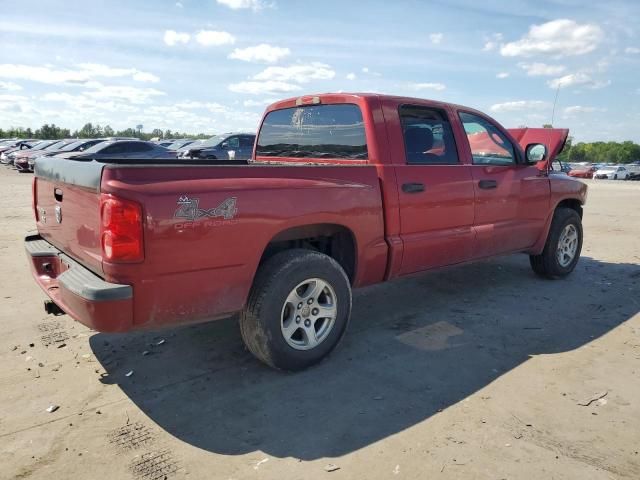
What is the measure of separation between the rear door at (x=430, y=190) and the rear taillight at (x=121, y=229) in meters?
2.07

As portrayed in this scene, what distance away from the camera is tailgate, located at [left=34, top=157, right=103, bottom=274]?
283 cm

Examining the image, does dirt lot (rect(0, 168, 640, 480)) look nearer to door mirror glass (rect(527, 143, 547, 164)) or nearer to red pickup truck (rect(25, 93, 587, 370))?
red pickup truck (rect(25, 93, 587, 370))

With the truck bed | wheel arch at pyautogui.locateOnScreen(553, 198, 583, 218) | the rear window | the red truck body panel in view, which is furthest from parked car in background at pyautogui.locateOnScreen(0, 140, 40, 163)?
wheel arch at pyautogui.locateOnScreen(553, 198, 583, 218)

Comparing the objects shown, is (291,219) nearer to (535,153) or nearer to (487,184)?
(487,184)

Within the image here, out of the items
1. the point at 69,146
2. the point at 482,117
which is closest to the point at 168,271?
the point at 482,117

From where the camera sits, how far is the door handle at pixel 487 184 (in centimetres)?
474

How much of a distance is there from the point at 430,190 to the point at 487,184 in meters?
0.89

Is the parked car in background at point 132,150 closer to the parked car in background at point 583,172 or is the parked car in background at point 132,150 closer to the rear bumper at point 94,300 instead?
the rear bumper at point 94,300

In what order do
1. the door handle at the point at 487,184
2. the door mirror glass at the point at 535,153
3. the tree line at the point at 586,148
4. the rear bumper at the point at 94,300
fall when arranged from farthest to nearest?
the tree line at the point at 586,148 → the door mirror glass at the point at 535,153 → the door handle at the point at 487,184 → the rear bumper at the point at 94,300

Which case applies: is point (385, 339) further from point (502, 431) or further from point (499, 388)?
point (502, 431)

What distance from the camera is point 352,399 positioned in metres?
3.18

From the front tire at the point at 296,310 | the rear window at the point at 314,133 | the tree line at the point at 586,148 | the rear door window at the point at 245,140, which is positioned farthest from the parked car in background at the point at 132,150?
the tree line at the point at 586,148

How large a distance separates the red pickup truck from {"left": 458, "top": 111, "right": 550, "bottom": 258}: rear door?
Result: 0.06ft

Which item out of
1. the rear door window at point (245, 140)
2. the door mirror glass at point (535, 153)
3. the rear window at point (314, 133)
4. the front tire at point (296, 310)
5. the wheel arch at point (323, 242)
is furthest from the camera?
the rear door window at point (245, 140)
